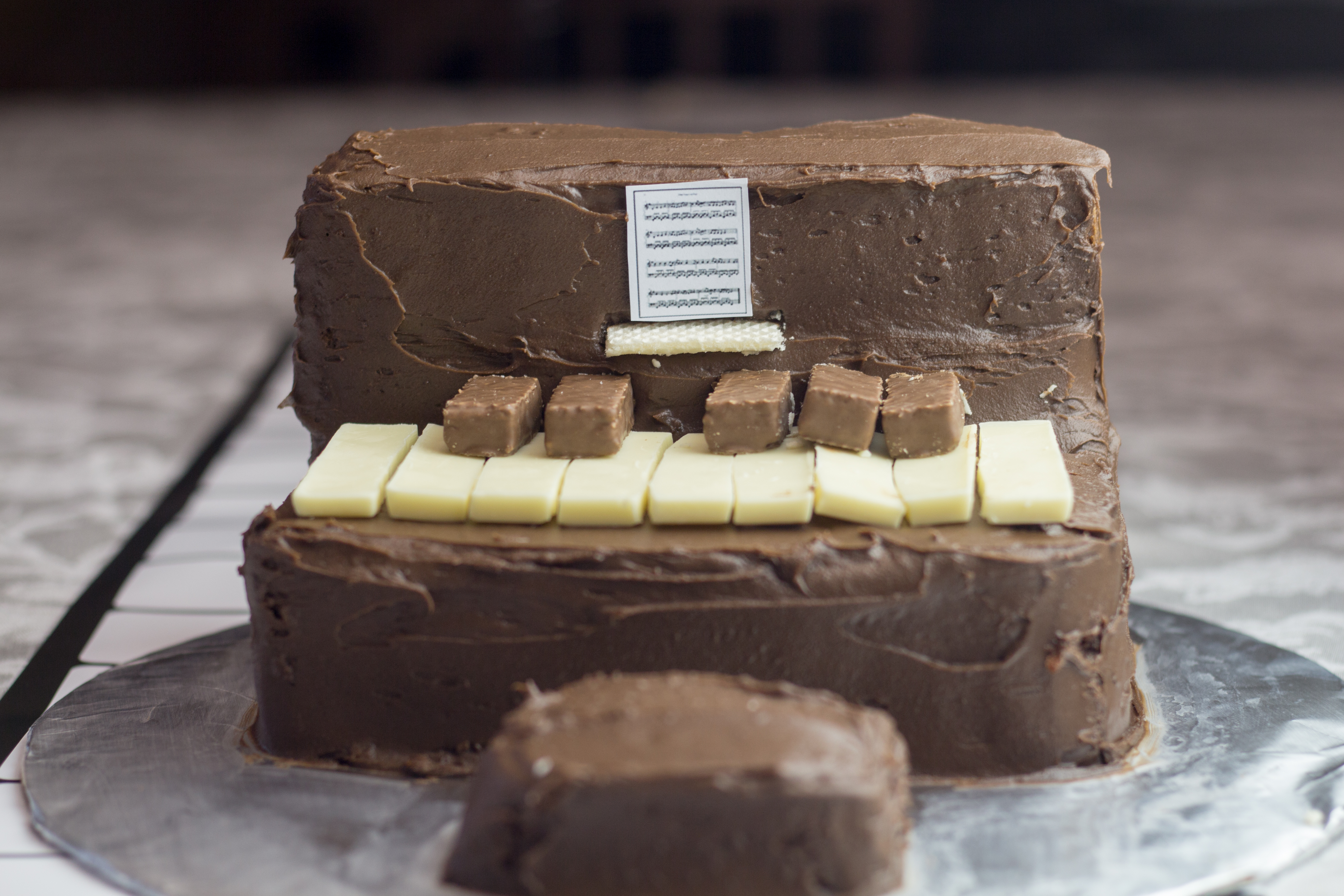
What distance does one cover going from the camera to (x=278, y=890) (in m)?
1.89

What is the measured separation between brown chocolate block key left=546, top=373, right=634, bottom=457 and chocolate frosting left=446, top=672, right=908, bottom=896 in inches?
21.4

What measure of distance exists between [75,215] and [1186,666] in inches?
284

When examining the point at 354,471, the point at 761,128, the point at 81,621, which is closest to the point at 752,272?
the point at 354,471

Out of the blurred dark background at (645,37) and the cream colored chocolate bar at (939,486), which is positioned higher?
the blurred dark background at (645,37)

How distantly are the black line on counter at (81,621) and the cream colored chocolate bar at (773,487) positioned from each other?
1.43 m

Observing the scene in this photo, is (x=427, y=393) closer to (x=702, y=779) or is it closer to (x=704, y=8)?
(x=702, y=779)

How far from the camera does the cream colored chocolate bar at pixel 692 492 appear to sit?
2109 millimetres

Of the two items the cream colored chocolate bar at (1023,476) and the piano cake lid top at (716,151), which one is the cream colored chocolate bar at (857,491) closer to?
the cream colored chocolate bar at (1023,476)

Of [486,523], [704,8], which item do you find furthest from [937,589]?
[704,8]

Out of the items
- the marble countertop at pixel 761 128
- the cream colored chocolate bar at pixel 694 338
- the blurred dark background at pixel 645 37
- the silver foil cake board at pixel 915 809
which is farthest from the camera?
the blurred dark background at pixel 645 37

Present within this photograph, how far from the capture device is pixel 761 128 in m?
7.59

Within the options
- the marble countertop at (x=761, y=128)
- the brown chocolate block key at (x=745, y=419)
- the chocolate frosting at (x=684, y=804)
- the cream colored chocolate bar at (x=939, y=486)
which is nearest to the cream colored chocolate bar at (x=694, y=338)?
the brown chocolate block key at (x=745, y=419)

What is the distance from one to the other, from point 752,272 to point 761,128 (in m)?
5.42

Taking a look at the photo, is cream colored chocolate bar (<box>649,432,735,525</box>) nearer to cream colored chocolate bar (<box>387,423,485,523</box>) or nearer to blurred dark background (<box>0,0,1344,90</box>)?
cream colored chocolate bar (<box>387,423,485,523</box>)
